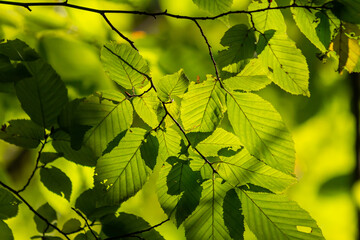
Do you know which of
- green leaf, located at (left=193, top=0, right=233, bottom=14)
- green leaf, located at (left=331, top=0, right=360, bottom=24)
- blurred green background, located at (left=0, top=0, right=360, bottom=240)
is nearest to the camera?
green leaf, located at (left=331, top=0, right=360, bottom=24)

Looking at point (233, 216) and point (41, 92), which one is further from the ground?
point (41, 92)

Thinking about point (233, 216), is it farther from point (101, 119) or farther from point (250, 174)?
point (101, 119)

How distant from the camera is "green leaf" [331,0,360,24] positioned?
0.56 meters

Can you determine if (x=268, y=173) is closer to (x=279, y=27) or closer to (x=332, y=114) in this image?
(x=279, y=27)

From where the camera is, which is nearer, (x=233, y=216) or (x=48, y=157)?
(x=233, y=216)

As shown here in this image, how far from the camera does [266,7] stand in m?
0.67

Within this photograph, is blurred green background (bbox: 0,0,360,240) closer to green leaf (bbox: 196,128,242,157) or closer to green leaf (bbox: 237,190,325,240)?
green leaf (bbox: 196,128,242,157)

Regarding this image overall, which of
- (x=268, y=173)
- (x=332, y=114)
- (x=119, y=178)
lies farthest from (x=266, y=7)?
(x=332, y=114)

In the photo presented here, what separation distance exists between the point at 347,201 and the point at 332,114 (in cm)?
81

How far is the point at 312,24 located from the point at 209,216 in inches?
15.4

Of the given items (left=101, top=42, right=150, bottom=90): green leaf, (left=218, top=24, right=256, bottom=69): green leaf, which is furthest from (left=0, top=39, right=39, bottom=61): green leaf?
(left=218, top=24, right=256, bottom=69): green leaf

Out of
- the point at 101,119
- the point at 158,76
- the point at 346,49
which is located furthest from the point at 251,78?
the point at 158,76

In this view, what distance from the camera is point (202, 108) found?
0.63 metres

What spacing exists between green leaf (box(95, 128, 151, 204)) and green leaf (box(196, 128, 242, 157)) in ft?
0.40
